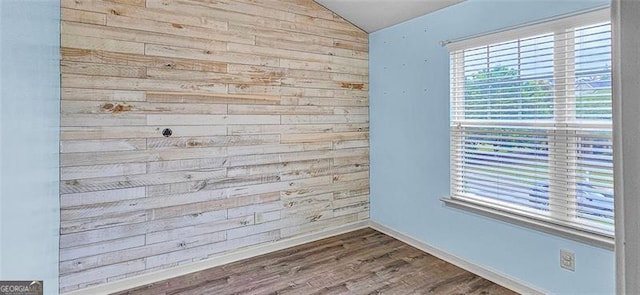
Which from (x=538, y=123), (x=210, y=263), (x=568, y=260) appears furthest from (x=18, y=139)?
(x=568, y=260)

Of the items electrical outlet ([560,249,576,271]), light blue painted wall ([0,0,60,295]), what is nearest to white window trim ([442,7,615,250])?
electrical outlet ([560,249,576,271])

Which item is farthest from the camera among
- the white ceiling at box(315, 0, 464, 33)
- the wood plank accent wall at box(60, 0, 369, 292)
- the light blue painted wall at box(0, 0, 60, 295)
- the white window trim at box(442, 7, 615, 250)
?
the white ceiling at box(315, 0, 464, 33)

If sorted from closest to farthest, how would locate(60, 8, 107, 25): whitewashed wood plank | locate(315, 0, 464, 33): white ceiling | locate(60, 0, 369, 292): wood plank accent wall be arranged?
locate(60, 8, 107, 25): whitewashed wood plank
locate(60, 0, 369, 292): wood plank accent wall
locate(315, 0, 464, 33): white ceiling

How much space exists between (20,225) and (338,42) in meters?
2.96

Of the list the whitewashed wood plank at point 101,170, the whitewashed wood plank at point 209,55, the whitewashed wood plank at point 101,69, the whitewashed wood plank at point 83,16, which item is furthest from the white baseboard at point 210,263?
the whitewashed wood plank at point 83,16

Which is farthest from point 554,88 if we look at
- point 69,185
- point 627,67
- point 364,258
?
point 69,185

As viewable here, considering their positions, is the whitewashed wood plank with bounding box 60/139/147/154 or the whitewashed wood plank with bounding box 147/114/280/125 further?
the whitewashed wood plank with bounding box 147/114/280/125

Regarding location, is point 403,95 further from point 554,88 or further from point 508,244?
point 508,244

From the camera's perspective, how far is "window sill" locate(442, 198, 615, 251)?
1.89 metres

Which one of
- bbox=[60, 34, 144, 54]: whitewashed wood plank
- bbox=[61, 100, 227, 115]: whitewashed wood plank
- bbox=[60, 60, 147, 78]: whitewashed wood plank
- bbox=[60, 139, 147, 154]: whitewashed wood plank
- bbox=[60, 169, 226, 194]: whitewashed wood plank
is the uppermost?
bbox=[60, 34, 144, 54]: whitewashed wood plank

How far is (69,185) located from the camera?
218 centimetres

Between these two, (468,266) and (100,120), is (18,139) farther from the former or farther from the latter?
(468,266)

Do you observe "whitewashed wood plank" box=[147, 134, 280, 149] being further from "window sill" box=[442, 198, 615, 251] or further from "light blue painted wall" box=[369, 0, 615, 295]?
"window sill" box=[442, 198, 615, 251]

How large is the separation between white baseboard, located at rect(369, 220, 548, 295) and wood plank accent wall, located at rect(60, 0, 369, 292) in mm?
541
